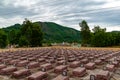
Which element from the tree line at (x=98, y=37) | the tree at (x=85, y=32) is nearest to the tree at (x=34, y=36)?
the tree line at (x=98, y=37)

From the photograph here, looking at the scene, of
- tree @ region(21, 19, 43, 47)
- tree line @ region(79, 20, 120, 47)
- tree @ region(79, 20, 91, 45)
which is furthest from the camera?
tree @ region(79, 20, 91, 45)

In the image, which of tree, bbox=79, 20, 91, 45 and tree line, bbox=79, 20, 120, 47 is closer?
tree line, bbox=79, 20, 120, 47

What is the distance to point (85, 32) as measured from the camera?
90312mm

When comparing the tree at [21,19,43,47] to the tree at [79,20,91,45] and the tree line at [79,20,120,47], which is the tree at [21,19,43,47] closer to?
the tree line at [79,20,120,47]

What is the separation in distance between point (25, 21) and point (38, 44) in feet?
38.5

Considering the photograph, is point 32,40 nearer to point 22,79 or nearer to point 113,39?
point 113,39

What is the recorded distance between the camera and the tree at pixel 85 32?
88.9 metres

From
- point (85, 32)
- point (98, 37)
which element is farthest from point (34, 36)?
point (85, 32)

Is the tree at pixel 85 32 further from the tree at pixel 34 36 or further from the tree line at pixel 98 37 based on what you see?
the tree at pixel 34 36

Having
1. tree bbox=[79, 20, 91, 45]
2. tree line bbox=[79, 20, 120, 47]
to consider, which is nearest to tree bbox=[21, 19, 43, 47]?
tree line bbox=[79, 20, 120, 47]

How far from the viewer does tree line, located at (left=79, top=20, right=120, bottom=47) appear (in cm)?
7581

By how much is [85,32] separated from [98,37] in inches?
535

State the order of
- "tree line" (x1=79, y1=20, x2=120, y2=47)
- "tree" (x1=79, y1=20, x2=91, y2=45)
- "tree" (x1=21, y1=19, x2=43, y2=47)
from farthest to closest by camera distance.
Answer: "tree" (x1=79, y1=20, x2=91, y2=45) → "tree line" (x1=79, y1=20, x2=120, y2=47) → "tree" (x1=21, y1=19, x2=43, y2=47)

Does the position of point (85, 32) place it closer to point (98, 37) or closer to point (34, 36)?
point (98, 37)
